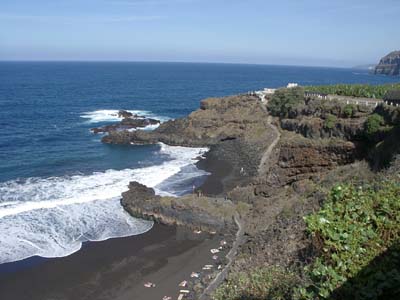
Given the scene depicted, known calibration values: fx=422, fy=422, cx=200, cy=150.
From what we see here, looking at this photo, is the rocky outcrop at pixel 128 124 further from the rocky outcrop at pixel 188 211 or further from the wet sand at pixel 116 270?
the wet sand at pixel 116 270

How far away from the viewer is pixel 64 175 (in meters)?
46.7

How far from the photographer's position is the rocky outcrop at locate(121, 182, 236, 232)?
33156 millimetres

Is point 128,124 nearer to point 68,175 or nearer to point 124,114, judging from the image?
point 124,114

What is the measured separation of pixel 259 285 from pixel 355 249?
815 centimetres

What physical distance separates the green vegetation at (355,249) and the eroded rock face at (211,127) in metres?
46.7

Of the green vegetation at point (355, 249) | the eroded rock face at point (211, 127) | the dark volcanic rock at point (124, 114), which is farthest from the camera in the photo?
the dark volcanic rock at point (124, 114)

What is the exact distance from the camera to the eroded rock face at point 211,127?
6162cm

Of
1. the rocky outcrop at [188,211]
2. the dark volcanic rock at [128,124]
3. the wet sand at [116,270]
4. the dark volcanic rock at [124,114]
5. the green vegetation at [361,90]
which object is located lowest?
the wet sand at [116,270]

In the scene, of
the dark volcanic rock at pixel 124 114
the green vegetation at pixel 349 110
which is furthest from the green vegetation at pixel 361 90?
the dark volcanic rock at pixel 124 114

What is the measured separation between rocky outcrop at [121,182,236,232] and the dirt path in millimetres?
631

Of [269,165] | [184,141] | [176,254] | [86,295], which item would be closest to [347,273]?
[86,295]

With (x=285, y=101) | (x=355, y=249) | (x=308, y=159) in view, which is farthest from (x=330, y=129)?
(x=355, y=249)

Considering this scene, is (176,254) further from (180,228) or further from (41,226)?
(41,226)

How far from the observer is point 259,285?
17.4m
